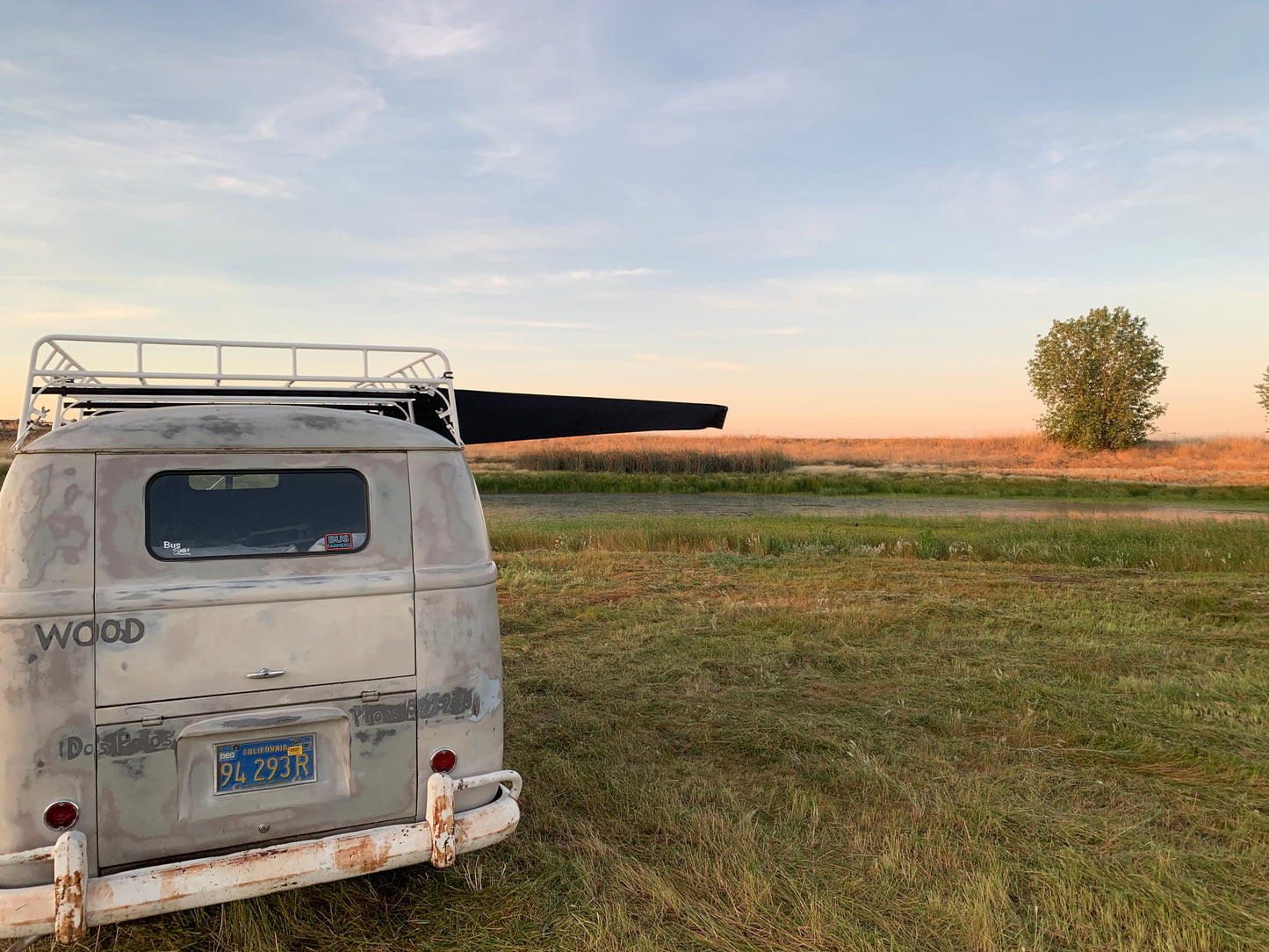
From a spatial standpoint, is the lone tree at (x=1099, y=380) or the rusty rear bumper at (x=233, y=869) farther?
the lone tree at (x=1099, y=380)

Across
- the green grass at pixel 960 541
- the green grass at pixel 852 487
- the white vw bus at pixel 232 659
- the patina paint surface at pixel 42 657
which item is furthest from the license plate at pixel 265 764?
the green grass at pixel 852 487

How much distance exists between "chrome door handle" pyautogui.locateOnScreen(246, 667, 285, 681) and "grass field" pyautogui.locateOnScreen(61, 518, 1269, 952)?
3.76ft

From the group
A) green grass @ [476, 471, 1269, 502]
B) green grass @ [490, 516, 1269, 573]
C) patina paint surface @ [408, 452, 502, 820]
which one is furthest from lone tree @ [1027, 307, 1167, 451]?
patina paint surface @ [408, 452, 502, 820]

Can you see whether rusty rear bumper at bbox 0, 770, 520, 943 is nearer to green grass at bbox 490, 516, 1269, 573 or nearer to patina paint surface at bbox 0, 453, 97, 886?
patina paint surface at bbox 0, 453, 97, 886

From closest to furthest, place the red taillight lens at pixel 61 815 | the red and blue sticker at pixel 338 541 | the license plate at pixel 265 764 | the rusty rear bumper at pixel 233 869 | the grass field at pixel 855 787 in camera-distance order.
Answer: the rusty rear bumper at pixel 233 869 < the red taillight lens at pixel 61 815 < the license plate at pixel 265 764 < the red and blue sticker at pixel 338 541 < the grass field at pixel 855 787

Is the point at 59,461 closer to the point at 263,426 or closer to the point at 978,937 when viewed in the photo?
the point at 263,426

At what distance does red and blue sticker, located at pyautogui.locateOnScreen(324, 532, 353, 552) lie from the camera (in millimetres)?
3205

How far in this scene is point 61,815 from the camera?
2764 millimetres

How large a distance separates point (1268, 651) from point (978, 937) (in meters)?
6.79

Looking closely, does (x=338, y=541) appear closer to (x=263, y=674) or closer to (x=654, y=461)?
(x=263, y=674)

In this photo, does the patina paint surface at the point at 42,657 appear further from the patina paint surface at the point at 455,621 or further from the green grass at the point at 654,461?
the green grass at the point at 654,461

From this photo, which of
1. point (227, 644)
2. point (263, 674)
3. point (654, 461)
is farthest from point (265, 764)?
point (654, 461)

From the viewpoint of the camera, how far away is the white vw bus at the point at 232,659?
9.02ft

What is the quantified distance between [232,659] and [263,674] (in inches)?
4.8
